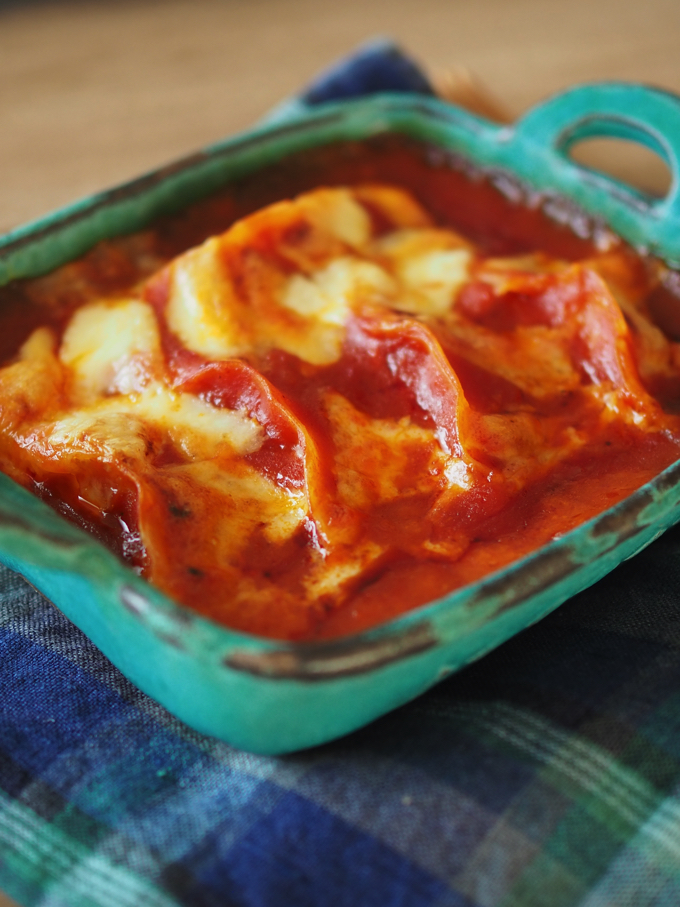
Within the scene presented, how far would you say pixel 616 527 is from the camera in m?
1.00

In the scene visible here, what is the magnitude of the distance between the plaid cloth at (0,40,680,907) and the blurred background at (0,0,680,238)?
1177 millimetres

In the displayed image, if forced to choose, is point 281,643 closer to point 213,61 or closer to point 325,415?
point 325,415

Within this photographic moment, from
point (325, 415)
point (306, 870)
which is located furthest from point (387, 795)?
point (325, 415)

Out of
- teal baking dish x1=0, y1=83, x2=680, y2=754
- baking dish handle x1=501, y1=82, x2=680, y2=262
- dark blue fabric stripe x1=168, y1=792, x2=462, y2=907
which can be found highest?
baking dish handle x1=501, y1=82, x2=680, y2=262

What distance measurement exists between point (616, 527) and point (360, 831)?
0.39 m

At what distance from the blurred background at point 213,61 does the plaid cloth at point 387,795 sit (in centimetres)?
118

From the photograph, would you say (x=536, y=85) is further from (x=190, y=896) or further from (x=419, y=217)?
(x=190, y=896)

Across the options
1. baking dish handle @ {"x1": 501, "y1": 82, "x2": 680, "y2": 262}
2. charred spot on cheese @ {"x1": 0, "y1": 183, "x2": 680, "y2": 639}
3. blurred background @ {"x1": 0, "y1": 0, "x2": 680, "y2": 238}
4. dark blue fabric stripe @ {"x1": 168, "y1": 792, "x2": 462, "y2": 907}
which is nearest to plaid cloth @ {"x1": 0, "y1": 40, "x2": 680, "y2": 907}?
dark blue fabric stripe @ {"x1": 168, "y1": 792, "x2": 462, "y2": 907}

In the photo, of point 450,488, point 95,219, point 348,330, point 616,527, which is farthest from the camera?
point 95,219

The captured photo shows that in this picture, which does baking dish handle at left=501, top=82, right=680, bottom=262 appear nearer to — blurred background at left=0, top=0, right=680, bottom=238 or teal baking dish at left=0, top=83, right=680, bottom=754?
blurred background at left=0, top=0, right=680, bottom=238

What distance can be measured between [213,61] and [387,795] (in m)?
2.00

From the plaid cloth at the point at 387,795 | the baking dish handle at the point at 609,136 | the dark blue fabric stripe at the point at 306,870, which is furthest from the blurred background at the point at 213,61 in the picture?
the dark blue fabric stripe at the point at 306,870

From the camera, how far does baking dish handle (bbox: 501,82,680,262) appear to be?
4.89 ft

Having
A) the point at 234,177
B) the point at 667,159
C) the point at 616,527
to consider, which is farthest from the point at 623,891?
the point at 234,177
